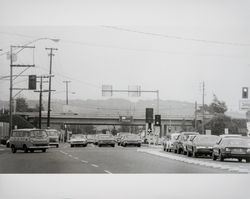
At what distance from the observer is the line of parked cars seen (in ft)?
112

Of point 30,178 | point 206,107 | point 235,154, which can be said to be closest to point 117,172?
point 30,178

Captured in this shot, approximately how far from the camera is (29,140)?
45500mm

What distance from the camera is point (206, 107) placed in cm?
12656

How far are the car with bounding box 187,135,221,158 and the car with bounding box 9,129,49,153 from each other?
11.5 metres

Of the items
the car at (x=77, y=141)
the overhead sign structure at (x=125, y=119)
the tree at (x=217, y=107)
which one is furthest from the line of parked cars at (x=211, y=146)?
the tree at (x=217, y=107)

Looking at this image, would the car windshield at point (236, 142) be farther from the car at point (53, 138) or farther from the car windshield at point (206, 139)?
the car at point (53, 138)

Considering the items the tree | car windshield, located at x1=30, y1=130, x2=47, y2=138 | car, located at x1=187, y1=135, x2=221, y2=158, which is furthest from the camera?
the tree

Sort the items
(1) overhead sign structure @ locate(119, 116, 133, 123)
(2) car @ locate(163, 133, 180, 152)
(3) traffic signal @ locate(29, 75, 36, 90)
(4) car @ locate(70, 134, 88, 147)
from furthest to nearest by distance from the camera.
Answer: (1) overhead sign structure @ locate(119, 116, 133, 123), (4) car @ locate(70, 134, 88, 147), (2) car @ locate(163, 133, 180, 152), (3) traffic signal @ locate(29, 75, 36, 90)

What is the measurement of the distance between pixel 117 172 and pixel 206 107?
10200 cm

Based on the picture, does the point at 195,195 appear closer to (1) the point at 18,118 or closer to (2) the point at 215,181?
(2) the point at 215,181

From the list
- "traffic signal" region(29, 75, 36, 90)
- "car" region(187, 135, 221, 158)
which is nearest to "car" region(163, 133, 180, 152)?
"car" region(187, 135, 221, 158)

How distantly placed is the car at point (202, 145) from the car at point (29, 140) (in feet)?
37.7

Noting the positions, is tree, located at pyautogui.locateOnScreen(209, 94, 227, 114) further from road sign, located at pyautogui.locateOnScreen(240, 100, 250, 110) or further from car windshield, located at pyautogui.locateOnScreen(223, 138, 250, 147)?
road sign, located at pyautogui.locateOnScreen(240, 100, 250, 110)

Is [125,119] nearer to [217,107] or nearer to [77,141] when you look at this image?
[77,141]
